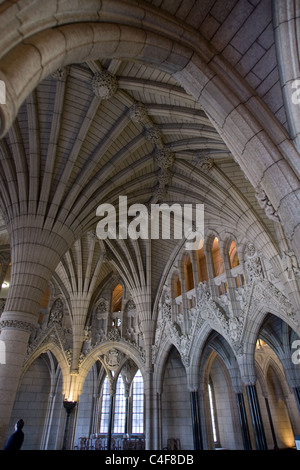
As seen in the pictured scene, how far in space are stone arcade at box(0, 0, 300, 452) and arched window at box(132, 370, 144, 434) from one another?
98mm

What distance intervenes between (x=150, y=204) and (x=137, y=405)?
51.1 ft

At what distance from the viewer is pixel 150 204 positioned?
568 inches

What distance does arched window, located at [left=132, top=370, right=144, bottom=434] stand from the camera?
20870 millimetres

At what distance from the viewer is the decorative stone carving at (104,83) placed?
8797 mm

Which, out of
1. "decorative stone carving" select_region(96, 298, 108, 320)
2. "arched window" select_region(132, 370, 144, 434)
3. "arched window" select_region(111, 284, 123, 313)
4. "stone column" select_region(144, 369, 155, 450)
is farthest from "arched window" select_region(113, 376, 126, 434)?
"stone column" select_region(144, 369, 155, 450)

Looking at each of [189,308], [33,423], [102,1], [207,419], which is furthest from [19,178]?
[33,423]

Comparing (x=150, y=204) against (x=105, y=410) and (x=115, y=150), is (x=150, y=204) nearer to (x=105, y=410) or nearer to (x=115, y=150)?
(x=115, y=150)

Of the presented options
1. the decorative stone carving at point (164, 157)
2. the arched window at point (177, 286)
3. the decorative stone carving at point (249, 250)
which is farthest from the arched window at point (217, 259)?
the decorative stone carving at point (164, 157)

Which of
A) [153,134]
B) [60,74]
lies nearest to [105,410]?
[153,134]

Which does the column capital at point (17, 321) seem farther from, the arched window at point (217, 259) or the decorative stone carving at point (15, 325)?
the arched window at point (217, 259)

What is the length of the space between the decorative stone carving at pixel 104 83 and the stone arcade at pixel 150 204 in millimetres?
37

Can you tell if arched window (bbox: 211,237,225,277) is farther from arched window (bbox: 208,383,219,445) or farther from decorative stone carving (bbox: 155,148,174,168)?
arched window (bbox: 208,383,219,445)

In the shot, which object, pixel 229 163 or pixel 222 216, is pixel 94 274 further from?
pixel 229 163

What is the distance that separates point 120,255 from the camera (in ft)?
55.8
